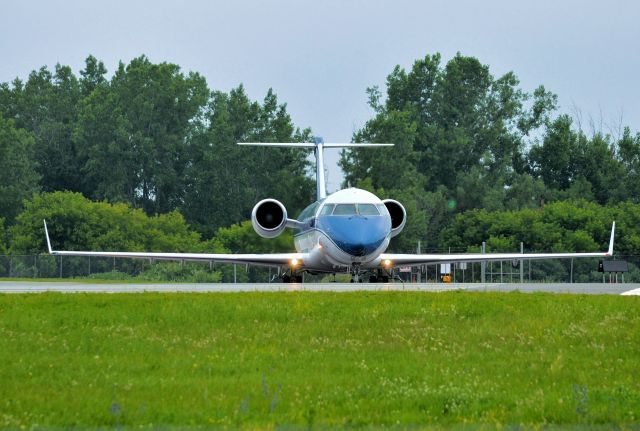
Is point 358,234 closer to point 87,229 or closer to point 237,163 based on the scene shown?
point 87,229

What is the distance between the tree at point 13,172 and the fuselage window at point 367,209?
180ft

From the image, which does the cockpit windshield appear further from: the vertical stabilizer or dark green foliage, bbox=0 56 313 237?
dark green foliage, bbox=0 56 313 237

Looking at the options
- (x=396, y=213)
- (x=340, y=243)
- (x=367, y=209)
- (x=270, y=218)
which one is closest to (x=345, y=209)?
(x=367, y=209)

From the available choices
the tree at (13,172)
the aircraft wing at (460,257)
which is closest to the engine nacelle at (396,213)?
the aircraft wing at (460,257)

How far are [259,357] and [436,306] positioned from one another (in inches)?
202

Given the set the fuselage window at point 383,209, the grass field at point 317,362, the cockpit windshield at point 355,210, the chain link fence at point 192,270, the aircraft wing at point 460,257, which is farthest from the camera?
the chain link fence at point 192,270

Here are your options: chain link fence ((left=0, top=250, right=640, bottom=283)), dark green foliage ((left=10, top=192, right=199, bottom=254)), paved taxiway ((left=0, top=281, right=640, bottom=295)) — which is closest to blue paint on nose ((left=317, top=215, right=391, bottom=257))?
paved taxiway ((left=0, top=281, right=640, bottom=295))

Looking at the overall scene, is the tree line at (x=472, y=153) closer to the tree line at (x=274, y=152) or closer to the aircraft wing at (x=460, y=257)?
the tree line at (x=274, y=152)

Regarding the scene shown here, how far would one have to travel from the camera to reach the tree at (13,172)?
91562mm

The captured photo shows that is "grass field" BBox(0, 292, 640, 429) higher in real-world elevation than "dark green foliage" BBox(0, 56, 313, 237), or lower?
lower

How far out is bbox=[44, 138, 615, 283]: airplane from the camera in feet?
136

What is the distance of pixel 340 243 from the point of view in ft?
136

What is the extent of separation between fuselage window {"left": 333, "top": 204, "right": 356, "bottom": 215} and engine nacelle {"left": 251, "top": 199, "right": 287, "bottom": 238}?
2.42 metres

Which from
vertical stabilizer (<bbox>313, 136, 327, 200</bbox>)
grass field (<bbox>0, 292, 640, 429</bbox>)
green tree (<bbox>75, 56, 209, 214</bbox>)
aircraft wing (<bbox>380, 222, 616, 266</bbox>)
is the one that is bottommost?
grass field (<bbox>0, 292, 640, 429</bbox>)
